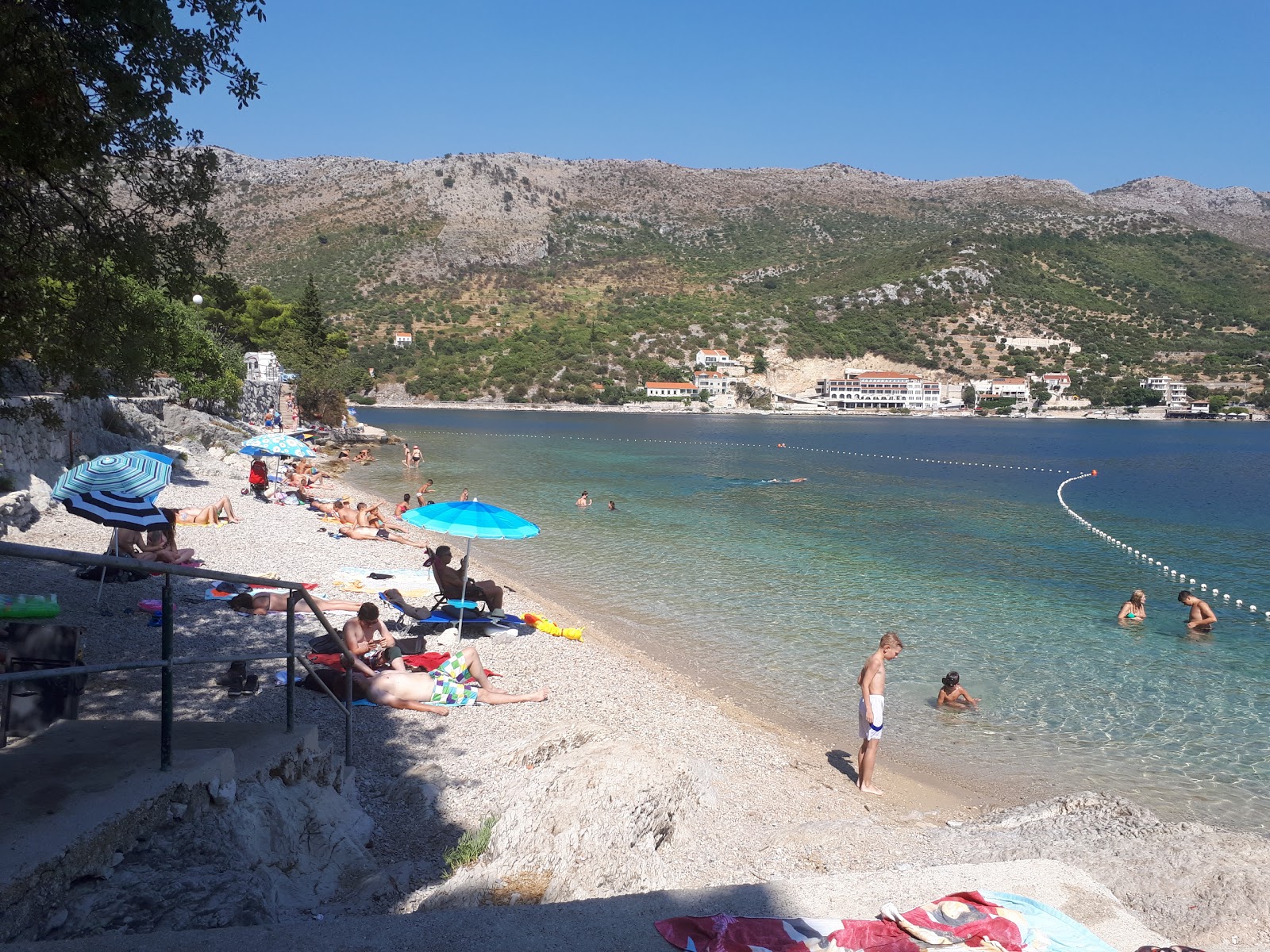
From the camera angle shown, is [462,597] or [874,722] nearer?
[874,722]

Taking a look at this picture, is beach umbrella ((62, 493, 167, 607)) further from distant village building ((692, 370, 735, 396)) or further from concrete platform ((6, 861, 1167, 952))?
distant village building ((692, 370, 735, 396))

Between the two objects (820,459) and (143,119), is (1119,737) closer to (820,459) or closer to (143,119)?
(143,119)

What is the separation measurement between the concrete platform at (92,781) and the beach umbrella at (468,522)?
587cm

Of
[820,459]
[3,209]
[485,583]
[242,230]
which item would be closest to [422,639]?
[485,583]

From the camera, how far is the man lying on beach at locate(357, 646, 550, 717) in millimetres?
8156

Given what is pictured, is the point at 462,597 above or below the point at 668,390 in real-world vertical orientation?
below

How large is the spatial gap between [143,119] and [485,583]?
698 centimetres

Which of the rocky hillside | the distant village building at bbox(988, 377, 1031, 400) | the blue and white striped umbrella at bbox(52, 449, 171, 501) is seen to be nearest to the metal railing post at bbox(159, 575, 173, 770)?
the blue and white striped umbrella at bbox(52, 449, 171, 501)

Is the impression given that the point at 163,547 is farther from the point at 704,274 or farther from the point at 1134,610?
the point at 704,274

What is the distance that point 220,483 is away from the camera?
2236cm

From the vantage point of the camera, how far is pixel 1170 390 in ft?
384

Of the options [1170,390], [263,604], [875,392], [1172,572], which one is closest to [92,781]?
[263,604]

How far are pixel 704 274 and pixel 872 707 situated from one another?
144824 mm

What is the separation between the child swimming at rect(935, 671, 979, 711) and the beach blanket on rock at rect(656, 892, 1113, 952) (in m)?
6.86
